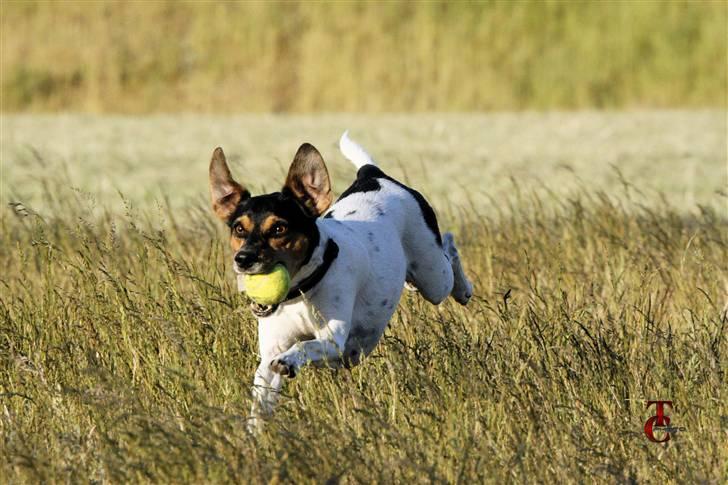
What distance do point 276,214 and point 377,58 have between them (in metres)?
16.9

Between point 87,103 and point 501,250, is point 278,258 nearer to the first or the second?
point 501,250

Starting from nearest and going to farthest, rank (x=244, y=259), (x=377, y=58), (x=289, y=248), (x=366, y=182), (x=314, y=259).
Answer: (x=244, y=259) → (x=289, y=248) → (x=314, y=259) → (x=366, y=182) → (x=377, y=58)

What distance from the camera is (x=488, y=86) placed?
21672mm

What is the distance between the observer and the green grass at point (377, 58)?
71.7 ft

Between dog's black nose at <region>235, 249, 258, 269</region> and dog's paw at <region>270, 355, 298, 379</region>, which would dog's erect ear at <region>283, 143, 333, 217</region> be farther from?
dog's paw at <region>270, 355, 298, 379</region>

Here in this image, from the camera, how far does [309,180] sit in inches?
216

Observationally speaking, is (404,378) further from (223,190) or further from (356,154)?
(356,154)

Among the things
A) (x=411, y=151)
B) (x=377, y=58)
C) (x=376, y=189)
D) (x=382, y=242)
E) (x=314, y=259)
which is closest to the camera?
(x=314, y=259)

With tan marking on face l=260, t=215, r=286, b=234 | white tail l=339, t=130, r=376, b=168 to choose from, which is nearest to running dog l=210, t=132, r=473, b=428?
tan marking on face l=260, t=215, r=286, b=234

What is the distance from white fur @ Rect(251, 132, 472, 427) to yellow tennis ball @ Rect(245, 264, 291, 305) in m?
0.17

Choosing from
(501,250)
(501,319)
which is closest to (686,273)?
(501,250)

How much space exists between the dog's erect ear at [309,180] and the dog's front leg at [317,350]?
17.2 inches

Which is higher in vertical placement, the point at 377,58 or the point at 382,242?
the point at 382,242

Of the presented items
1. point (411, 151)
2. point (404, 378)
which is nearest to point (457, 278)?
point (404, 378)
